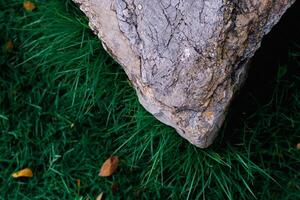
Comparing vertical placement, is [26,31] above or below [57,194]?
above

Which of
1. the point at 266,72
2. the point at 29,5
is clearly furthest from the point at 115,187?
the point at 29,5

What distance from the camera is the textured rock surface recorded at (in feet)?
6.17

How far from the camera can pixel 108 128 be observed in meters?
2.82

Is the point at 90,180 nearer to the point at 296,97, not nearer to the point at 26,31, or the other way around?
the point at 26,31

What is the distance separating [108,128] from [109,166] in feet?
0.73

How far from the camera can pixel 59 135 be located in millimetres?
2895

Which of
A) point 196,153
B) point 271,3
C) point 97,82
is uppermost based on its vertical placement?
point 271,3

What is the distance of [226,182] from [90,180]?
743 mm

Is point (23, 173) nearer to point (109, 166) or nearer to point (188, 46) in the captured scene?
point (109, 166)

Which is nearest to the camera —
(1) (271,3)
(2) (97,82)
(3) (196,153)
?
(1) (271,3)

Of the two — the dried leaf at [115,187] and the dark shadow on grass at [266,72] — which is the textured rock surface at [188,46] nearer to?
the dark shadow on grass at [266,72]

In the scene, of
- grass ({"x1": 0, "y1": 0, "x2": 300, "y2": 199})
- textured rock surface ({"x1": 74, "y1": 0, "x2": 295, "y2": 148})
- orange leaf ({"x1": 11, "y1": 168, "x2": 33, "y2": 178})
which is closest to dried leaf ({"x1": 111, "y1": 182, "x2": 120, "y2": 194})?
grass ({"x1": 0, "y1": 0, "x2": 300, "y2": 199})

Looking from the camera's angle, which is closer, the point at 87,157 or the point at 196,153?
the point at 196,153

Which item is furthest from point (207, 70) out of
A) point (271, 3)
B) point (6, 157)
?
point (6, 157)
